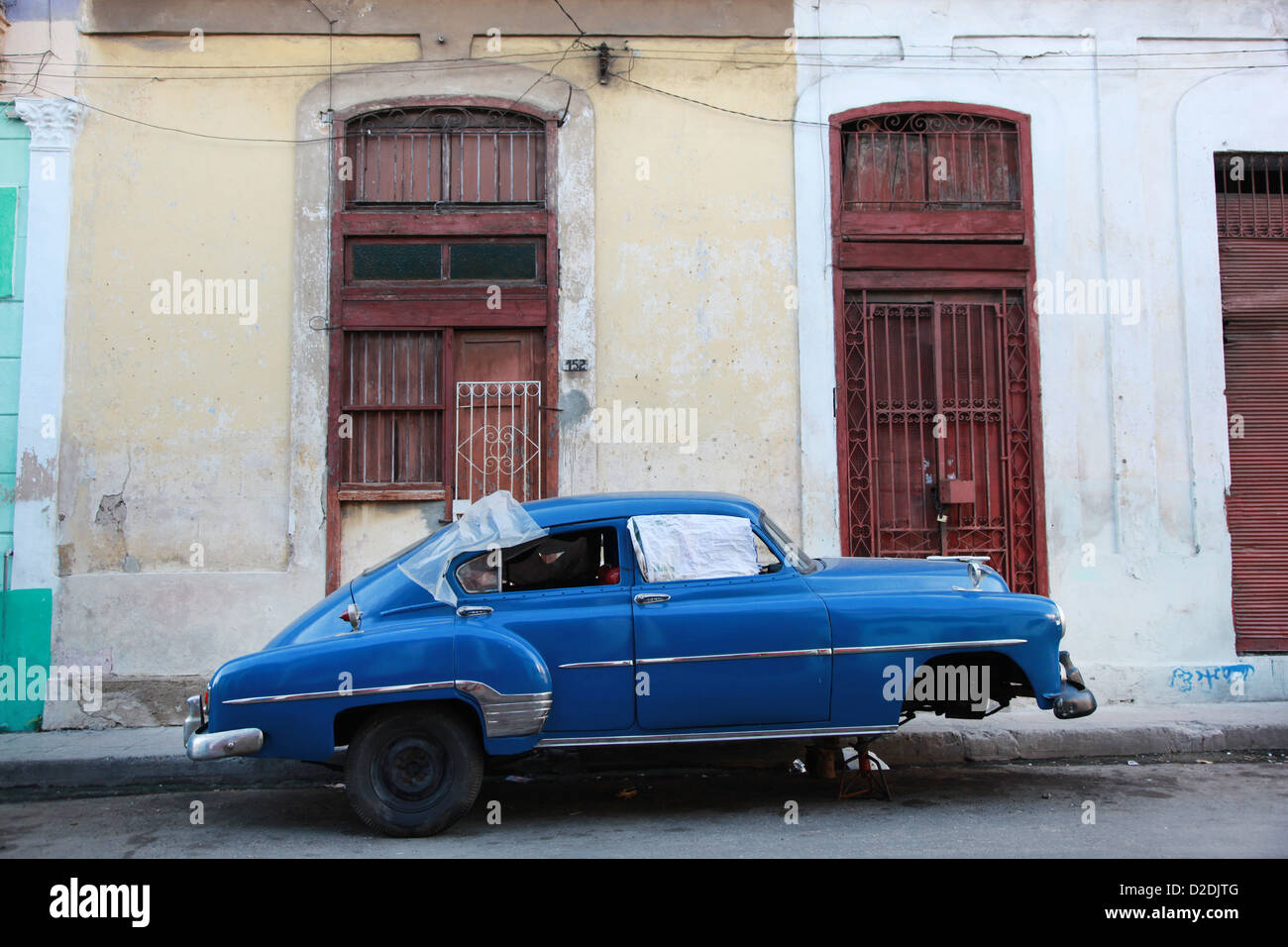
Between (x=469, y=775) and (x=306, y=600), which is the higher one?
(x=306, y=600)

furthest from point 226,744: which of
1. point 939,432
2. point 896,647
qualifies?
point 939,432

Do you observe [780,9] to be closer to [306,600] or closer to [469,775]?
[306,600]

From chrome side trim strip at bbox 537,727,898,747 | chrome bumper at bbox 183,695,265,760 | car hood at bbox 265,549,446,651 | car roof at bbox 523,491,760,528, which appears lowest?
chrome side trim strip at bbox 537,727,898,747

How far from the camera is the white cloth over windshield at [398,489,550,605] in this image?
5.39 meters

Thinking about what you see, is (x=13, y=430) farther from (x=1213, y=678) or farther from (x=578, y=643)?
(x=1213, y=678)

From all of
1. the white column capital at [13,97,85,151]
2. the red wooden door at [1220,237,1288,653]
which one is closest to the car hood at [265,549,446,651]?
the white column capital at [13,97,85,151]

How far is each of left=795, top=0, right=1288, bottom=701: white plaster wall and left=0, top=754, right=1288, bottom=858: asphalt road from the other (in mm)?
2133

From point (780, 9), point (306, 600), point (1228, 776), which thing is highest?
point (780, 9)

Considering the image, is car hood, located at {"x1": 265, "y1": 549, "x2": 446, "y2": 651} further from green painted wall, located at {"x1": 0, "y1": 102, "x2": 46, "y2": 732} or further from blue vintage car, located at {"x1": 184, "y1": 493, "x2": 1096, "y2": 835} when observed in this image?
green painted wall, located at {"x1": 0, "y1": 102, "x2": 46, "y2": 732}

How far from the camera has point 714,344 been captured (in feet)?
28.6

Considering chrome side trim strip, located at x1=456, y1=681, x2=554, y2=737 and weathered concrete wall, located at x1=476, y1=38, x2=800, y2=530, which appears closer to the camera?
chrome side trim strip, located at x1=456, y1=681, x2=554, y2=737
